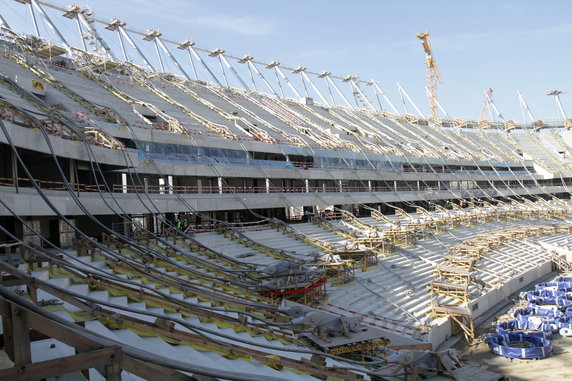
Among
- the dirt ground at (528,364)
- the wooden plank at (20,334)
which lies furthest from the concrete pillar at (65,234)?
the dirt ground at (528,364)

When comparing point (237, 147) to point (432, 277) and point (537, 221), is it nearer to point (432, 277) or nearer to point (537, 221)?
point (432, 277)

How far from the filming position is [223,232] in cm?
2439

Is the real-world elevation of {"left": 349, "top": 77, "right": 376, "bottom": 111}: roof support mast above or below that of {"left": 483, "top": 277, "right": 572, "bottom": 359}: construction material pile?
above

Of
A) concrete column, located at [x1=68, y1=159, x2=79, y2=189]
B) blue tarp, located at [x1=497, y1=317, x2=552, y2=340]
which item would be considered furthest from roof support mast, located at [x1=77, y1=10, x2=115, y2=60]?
blue tarp, located at [x1=497, y1=317, x2=552, y2=340]

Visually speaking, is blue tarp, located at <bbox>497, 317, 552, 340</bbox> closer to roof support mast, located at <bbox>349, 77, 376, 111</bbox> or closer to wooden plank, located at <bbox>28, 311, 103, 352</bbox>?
wooden plank, located at <bbox>28, 311, 103, 352</bbox>

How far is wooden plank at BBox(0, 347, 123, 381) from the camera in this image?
419cm

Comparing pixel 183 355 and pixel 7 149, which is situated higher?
pixel 7 149

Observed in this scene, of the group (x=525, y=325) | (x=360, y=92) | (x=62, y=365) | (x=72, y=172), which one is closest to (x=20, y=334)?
(x=62, y=365)

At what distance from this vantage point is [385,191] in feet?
144

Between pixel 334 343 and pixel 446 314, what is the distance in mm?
10013

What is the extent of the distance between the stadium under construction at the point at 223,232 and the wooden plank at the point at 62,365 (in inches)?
0.6

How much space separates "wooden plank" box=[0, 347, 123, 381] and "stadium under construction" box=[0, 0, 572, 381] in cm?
1

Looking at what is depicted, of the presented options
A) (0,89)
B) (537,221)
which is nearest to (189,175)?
(0,89)

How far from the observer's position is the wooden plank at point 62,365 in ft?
13.7
